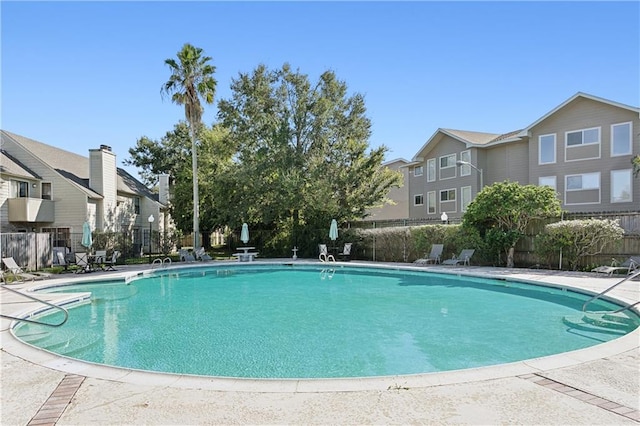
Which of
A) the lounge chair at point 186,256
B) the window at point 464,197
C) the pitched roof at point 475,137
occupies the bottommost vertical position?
the lounge chair at point 186,256

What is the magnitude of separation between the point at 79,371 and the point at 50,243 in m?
17.4

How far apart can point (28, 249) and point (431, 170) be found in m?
25.6

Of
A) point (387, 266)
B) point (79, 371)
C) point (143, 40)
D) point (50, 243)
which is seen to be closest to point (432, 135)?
point (387, 266)

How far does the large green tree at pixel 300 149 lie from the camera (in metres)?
25.2

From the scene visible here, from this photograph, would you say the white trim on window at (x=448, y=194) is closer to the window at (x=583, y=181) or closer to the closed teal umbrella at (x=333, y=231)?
the window at (x=583, y=181)

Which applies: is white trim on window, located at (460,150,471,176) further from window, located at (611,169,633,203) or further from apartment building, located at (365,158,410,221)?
window, located at (611,169,633,203)

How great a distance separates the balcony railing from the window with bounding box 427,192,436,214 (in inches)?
991

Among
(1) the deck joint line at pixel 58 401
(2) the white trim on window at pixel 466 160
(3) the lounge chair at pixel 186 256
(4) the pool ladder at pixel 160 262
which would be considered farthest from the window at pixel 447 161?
(1) the deck joint line at pixel 58 401

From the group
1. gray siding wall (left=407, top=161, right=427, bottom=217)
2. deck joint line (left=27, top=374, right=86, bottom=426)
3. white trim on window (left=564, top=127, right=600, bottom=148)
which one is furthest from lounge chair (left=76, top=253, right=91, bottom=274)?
white trim on window (left=564, top=127, right=600, bottom=148)

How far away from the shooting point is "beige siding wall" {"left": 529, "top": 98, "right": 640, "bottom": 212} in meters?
21.2

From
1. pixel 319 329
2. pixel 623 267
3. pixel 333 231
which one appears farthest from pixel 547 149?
pixel 319 329

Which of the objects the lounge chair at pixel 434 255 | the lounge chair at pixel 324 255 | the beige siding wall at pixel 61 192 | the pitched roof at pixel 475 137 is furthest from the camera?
the pitched roof at pixel 475 137

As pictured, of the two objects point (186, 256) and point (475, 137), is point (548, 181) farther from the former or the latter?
point (186, 256)

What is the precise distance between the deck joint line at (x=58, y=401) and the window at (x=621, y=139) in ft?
82.7
